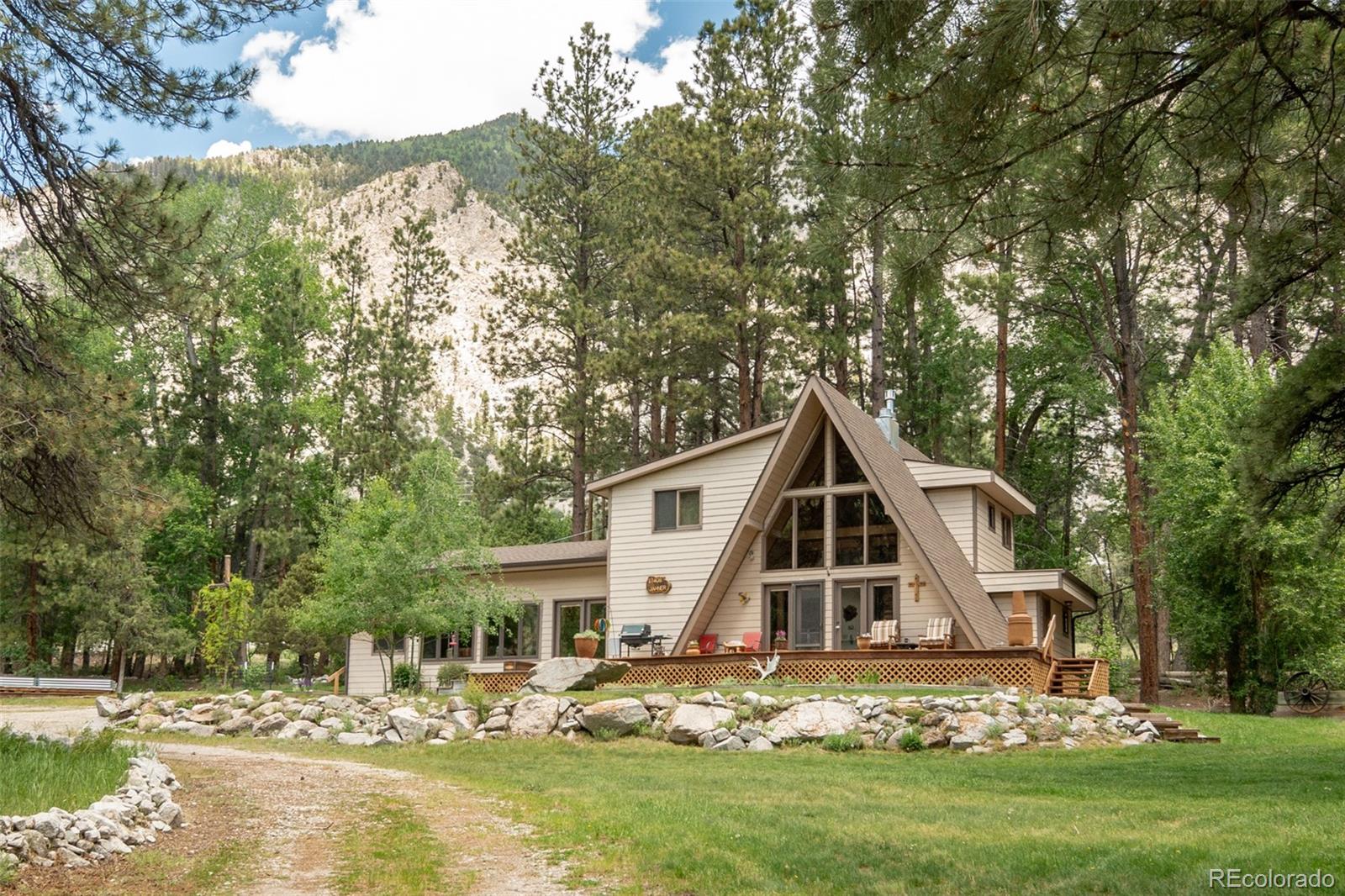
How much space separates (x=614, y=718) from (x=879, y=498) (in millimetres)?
7203

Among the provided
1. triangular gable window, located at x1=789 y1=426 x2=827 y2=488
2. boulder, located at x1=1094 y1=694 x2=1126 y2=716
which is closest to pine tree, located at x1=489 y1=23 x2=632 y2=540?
triangular gable window, located at x1=789 y1=426 x2=827 y2=488

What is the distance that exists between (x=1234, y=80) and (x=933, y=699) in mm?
10265

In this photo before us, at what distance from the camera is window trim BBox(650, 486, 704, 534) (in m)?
24.0

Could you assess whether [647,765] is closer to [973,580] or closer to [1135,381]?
[973,580]

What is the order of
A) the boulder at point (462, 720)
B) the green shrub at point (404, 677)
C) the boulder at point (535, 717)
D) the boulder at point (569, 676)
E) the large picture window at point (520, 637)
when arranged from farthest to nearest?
the large picture window at point (520, 637), the green shrub at point (404, 677), the boulder at point (569, 676), the boulder at point (462, 720), the boulder at point (535, 717)

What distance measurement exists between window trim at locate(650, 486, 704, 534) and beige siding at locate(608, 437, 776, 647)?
25 mm

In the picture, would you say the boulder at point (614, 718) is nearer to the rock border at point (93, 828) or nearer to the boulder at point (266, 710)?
the boulder at point (266, 710)

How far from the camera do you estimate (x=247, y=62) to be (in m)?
10.6

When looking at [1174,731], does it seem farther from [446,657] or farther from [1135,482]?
[446,657]

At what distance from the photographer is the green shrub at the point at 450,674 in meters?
25.3

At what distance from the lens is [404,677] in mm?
25406

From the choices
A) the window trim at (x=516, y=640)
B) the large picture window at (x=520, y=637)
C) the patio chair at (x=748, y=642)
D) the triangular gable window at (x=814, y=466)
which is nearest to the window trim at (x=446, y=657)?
the window trim at (x=516, y=640)

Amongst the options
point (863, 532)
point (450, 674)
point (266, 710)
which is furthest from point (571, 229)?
point (266, 710)

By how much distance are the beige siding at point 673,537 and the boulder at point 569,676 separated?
146 inches
